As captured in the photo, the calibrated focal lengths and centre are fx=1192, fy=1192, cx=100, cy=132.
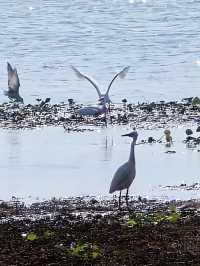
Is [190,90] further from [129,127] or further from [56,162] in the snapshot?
[56,162]

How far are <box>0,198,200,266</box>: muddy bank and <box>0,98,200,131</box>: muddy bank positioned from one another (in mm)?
7464

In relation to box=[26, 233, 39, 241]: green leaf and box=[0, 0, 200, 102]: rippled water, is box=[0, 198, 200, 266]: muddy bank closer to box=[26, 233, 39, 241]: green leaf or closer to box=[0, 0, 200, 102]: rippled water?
box=[26, 233, 39, 241]: green leaf

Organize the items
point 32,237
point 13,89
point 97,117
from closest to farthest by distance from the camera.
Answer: point 32,237, point 97,117, point 13,89

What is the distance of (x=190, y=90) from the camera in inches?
1128

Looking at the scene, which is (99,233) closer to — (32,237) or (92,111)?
(32,237)

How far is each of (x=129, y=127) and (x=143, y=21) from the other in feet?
100

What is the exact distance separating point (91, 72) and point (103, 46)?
8270 millimetres

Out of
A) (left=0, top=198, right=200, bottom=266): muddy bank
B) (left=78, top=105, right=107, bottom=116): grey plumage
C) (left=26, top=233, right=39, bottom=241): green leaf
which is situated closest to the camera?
(left=0, top=198, right=200, bottom=266): muddy bank

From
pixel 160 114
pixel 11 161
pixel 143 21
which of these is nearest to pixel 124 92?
pixel 160 114

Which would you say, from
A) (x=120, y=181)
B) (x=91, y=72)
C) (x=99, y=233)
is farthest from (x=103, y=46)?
(x=99, y=233)

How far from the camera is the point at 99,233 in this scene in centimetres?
1278

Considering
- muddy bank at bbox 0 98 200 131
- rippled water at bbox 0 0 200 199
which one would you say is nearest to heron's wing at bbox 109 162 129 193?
rippled water at bbox 0 0 200 199

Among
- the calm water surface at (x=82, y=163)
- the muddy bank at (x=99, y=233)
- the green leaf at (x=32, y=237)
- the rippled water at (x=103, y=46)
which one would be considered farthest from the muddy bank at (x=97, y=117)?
the green leaf at (x=32, y=237)

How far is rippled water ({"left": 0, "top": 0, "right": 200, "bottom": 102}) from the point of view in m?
29.8
